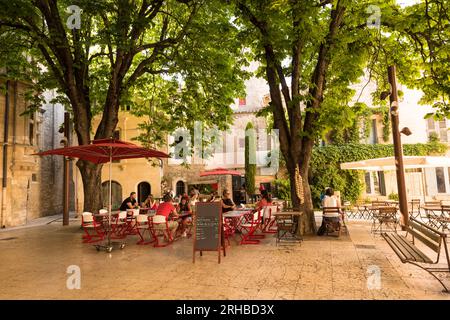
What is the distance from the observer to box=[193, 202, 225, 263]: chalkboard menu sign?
6.28m

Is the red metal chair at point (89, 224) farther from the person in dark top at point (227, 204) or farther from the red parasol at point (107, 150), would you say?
the person in dark top at point (227, 204)

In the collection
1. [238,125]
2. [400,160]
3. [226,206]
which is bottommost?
[226,206]

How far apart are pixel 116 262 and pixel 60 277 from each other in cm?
124

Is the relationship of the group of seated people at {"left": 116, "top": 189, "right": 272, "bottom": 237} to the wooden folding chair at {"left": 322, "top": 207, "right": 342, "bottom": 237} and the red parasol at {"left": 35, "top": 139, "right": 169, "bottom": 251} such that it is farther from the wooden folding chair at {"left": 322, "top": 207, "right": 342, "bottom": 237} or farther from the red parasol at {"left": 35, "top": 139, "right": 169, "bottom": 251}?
the wooden folding chair at {"left": 322, "top": 207, "right": 342, "bottom": 237}

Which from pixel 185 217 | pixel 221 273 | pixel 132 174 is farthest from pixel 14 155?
pixel 221 273

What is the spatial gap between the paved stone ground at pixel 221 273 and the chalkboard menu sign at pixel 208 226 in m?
0.36

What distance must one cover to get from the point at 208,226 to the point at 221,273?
Result: 123 cm

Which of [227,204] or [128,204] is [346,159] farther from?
[128,204]

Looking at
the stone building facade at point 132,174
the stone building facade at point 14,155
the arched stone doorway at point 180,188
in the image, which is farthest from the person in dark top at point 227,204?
the arched stone doorway at point 180,188

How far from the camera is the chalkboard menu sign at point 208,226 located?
6.28 metres

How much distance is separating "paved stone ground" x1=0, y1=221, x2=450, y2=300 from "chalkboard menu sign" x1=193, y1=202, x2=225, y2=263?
1.19 feet

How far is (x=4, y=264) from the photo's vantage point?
6.46 meters
